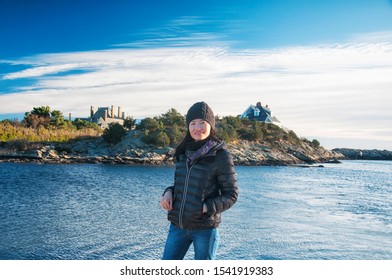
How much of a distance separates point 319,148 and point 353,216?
37.3m

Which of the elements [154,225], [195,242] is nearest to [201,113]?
[195,242]

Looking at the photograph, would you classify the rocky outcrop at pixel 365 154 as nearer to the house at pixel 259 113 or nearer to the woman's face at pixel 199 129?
the house at pixel 259 113

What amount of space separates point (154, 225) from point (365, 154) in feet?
199

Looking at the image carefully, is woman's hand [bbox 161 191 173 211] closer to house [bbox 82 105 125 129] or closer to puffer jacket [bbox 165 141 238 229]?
puffer jacket [bbox 165 141 238 229]

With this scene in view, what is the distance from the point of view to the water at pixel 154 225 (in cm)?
573

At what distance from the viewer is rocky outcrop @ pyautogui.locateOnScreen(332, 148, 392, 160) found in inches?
2352

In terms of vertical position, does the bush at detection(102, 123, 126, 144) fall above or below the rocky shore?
above

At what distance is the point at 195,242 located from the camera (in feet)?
7.69

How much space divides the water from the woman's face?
3.39 m

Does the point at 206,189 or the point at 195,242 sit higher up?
the point at 206,189

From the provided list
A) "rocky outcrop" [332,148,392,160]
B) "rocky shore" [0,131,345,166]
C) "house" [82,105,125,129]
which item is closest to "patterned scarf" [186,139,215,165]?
"rocky shore" [0,131,345,166]

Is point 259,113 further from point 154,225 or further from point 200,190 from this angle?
point 200,190

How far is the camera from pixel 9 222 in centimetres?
756
